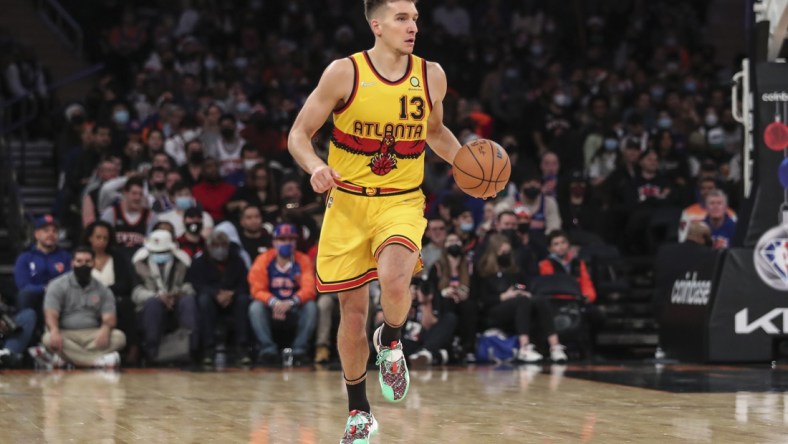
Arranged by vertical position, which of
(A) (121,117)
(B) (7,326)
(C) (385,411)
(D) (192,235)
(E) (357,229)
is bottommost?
(C) (385,411)

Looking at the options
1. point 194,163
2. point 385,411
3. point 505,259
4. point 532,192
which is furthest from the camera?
point 194,163

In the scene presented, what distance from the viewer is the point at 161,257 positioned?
13.3 meters

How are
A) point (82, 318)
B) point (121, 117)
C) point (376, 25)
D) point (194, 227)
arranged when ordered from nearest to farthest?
point (376, 25)
point (82, 318)
point (194, 227)
point (121, 117)

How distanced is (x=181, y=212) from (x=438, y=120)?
306 inches

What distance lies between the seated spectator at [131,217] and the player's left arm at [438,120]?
24.6 ft

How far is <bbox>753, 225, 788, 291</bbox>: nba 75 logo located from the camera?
39.0 feet

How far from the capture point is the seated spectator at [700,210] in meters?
14.5

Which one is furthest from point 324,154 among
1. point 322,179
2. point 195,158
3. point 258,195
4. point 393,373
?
point 322,179

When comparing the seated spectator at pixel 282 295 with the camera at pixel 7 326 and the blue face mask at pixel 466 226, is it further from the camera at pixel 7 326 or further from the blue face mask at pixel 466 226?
the camera at pixel 7 326

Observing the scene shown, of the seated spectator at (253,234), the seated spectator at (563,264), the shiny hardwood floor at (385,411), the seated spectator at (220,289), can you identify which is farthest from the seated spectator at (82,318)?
the seated spectator at (563,264)

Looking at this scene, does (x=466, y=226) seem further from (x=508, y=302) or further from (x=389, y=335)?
(x=389, y=335)

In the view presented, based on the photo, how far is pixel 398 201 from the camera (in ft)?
21.7

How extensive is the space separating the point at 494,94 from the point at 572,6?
3904 mm

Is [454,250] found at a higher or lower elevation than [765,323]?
higher
